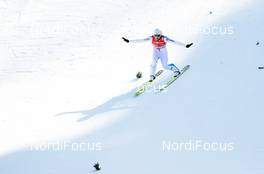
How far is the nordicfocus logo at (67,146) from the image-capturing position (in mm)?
15973

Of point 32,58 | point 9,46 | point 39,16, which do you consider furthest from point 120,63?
point 39,16

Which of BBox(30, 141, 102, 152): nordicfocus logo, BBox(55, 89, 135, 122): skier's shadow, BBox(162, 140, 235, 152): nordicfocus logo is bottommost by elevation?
BBox(30, 141, 102, 152): nordicfocus logo

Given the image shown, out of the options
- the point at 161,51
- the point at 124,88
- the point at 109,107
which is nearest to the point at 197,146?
the point at 109,107

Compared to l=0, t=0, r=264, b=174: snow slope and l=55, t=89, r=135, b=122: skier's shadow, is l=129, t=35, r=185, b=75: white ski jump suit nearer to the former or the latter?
l=0, t=0, r=264, b=174: snow slope

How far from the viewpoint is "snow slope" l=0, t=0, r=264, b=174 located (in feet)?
50.0

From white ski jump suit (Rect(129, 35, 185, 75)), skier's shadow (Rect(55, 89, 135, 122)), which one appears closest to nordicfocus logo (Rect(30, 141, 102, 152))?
skier's shadow (Rect(55, 89, 135, 122))

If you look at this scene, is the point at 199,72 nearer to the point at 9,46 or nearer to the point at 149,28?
the point at 149,28

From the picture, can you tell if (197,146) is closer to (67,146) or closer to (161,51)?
(67,146)

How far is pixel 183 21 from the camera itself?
24500mm

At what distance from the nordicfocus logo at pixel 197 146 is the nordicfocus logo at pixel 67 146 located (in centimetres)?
183

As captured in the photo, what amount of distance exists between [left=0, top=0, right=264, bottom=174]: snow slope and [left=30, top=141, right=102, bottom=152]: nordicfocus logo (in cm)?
9

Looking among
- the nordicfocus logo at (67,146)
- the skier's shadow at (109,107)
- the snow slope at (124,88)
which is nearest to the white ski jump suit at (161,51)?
the snow slope at (124,88)

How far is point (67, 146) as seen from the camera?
53.4 feet

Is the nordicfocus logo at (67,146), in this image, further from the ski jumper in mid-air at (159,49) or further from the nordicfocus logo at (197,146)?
the ski jumper in mid-air at (159,49)
